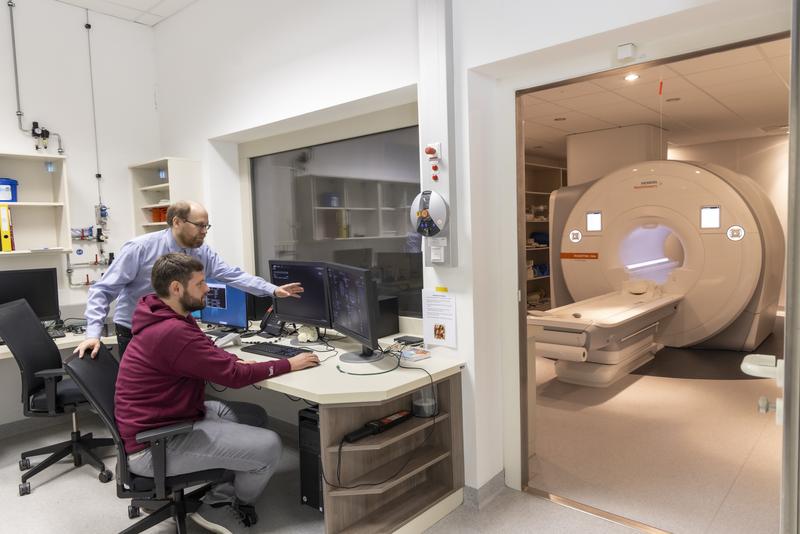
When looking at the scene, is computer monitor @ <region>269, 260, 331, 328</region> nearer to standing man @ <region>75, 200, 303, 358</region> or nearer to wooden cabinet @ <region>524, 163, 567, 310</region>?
standing man @ <region>75, 200, 303, 358</region>

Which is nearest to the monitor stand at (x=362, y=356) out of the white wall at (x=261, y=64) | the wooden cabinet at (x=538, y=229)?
the white wall at (x=261, y=64)

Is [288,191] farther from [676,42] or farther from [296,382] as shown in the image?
[676,42]

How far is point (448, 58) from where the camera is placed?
8.11 feet

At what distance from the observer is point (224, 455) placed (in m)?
2.20

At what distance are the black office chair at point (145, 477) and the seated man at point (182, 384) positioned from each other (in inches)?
1.4

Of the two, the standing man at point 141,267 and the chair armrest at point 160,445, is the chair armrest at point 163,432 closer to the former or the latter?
the chair armrest at point 160,445

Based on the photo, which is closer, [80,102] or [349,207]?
[349,207]

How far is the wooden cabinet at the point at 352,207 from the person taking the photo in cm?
328

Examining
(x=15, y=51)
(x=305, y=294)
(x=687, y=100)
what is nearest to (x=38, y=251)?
(x=15, y=51)

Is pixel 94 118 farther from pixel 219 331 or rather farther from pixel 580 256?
pixel 580 256

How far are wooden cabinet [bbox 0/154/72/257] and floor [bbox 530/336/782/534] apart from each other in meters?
3.58

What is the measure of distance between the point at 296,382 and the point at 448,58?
1599 mm

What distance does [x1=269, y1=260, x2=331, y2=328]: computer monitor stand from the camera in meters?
2.89

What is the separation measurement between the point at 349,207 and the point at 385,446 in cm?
168
